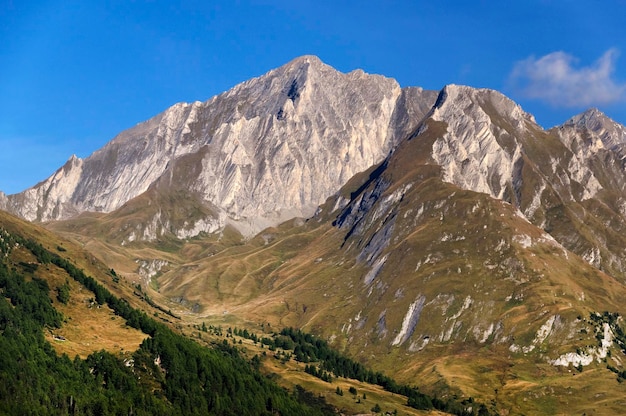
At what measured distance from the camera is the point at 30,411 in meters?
189

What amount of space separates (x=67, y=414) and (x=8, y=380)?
64.4 feet

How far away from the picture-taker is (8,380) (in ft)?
655

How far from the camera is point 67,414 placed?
198875 millimetres

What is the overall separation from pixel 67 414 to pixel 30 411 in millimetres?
12502

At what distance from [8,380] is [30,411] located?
1628 centimetres
